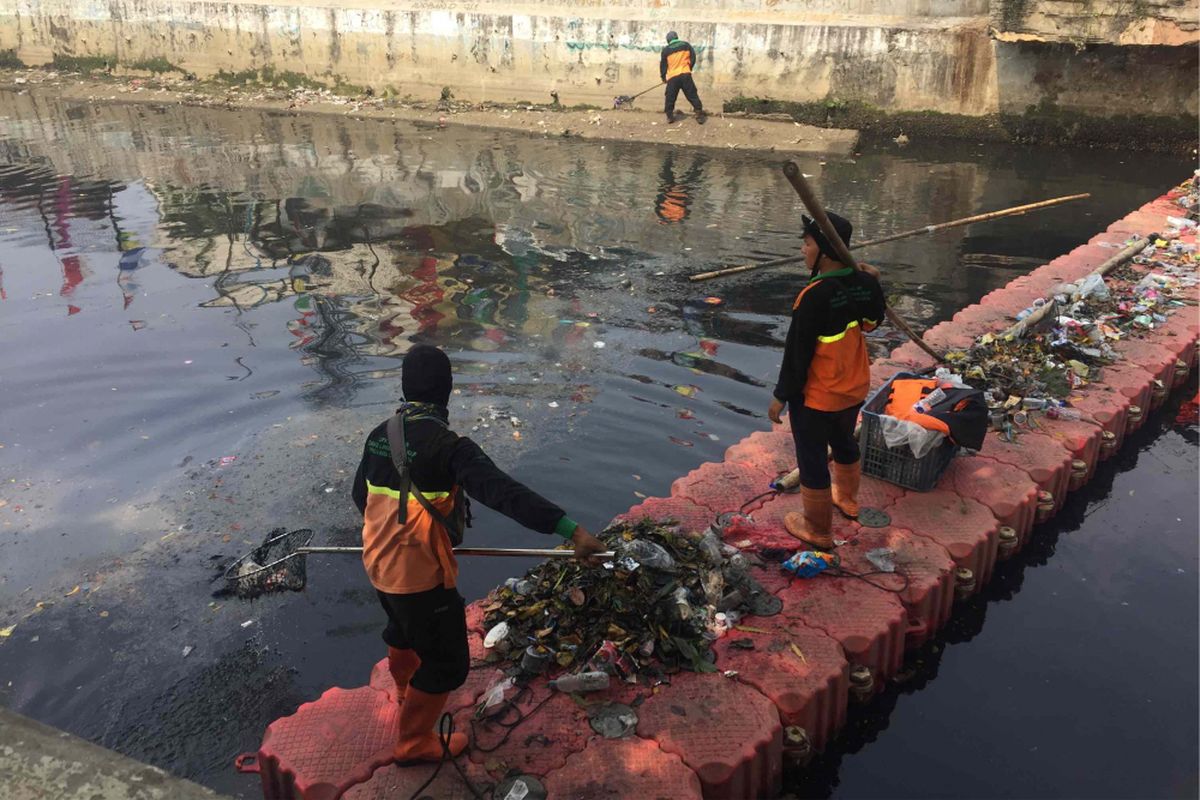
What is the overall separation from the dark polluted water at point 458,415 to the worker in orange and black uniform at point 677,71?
2.73 meters

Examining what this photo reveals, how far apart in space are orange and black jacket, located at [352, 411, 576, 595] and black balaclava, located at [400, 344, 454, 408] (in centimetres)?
9

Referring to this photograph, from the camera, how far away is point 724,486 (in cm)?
545

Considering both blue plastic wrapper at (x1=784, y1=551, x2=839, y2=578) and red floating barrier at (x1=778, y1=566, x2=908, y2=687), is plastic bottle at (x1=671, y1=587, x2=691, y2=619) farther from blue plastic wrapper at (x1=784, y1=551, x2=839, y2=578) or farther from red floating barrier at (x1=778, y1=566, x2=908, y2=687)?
blue plastic wrapper at (x1=784, y1=551, x2=839, y2=578)

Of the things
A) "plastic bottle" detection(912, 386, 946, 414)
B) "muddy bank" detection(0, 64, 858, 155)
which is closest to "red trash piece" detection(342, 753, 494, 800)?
"plastic bottle" detection(912, 386, 946, 414)

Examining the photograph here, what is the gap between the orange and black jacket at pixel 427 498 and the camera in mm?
3219

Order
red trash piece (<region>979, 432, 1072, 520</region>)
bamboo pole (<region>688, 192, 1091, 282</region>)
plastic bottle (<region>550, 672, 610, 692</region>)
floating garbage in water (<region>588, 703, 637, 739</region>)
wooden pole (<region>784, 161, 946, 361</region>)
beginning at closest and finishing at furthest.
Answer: floating garbage in water (<region>588, 703, 637, 739</region>)
plastic bottle (<region>550, 672, 610, 692</region>)
wooden pole (<region>784, 161, 946, 361</region>)
red trash piece (<region>979, 432, 1072, 520</region>)
bamboo pole (<region>688, 192, 1091, 282</region>)

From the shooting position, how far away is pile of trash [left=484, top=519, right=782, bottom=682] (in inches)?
159

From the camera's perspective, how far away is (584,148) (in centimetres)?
1717

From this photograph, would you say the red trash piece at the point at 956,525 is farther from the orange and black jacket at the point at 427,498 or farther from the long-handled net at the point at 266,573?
the long-handled net at the point at 266,573

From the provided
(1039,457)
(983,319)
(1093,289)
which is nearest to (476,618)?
(1039,457)

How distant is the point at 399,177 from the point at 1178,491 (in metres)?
12.3

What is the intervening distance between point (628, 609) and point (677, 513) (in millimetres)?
1091

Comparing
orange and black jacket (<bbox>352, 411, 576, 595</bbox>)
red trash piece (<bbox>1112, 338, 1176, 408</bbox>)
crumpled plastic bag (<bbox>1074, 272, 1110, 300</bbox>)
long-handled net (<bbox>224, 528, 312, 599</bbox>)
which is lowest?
long-handled net (<bbox>224, 528, 312, 599</bbox>)

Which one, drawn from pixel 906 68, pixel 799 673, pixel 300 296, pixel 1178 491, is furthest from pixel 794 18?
pixel 799 673
